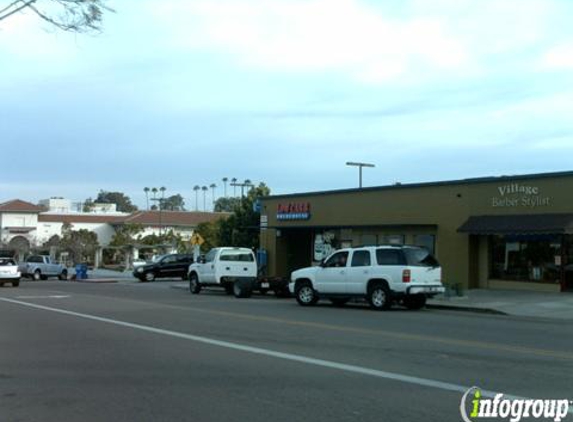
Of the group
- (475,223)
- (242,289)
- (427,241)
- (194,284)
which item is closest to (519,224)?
(475,223)

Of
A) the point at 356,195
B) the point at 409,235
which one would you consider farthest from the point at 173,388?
the point at 356,195

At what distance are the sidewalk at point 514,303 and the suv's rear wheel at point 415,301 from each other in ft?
3.88

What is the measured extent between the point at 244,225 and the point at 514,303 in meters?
35.9

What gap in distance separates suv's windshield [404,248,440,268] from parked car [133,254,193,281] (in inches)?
1013

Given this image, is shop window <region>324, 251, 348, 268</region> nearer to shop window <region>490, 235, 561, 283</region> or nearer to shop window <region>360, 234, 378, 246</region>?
shop window <region>490, 235, 561, 283</region>

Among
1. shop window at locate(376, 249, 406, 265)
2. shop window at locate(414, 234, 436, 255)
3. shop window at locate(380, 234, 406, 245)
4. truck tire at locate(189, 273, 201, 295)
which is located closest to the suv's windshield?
shop window at locate(376, 249, 406, 265)

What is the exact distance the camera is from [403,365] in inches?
409

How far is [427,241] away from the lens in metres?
31.2

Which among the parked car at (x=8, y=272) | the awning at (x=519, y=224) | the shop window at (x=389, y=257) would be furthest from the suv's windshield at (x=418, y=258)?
the parked car at (x=8, y=272)

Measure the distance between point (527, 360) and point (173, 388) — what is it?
17.9ft

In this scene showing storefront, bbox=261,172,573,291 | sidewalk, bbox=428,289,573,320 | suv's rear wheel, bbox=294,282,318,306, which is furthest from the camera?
storefront, bbox=261,172,573,291

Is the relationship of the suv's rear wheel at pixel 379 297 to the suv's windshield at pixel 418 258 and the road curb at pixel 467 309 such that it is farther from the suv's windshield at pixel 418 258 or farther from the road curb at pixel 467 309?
the road curb at pixel 467 309

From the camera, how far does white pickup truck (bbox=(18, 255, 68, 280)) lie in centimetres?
4828

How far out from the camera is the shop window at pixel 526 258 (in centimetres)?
2634
